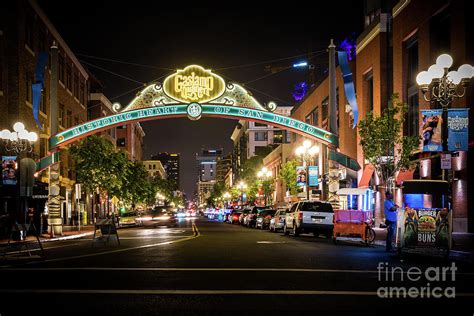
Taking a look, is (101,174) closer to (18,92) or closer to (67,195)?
(67,195)

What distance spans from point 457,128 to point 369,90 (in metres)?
29.3

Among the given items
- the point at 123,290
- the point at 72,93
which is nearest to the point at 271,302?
the point at 123,290

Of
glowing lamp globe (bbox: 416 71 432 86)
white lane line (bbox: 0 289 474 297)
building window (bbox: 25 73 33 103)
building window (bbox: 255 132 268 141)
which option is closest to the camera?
white lane line (bbox: 0 289 474 297)

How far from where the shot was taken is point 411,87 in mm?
40656

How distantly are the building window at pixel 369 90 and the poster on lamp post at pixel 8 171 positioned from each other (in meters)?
28.2

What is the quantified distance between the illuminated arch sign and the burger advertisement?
20.3 m

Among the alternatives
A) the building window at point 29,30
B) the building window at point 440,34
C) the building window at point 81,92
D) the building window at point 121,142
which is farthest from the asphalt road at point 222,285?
the building window at point 121,142

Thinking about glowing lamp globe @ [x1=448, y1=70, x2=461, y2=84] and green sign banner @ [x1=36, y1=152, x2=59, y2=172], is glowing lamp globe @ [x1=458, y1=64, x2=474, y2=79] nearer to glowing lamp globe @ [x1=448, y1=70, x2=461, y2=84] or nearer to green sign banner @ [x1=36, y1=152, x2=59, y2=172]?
glowing lamp globe @ [x1=448, y1=70, x2=461, y2=84]

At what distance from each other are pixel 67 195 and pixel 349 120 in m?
27.4

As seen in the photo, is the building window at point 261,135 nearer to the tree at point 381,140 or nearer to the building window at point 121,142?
the building window at point 121,142

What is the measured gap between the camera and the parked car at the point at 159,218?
53719mm

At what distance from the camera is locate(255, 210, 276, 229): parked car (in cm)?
4332

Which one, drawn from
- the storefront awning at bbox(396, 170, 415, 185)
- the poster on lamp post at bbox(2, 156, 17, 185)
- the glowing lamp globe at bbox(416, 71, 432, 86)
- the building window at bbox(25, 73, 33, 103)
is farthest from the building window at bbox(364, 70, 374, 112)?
the poster on lamp post at bbox(2, 156, 17, 185)

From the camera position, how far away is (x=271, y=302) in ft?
30.8
